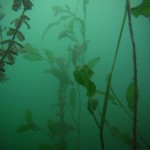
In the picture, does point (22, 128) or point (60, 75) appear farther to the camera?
point (60, 75)

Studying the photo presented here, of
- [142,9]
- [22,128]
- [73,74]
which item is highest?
[142,9]

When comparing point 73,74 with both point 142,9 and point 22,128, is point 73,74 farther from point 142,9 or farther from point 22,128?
point 22,128

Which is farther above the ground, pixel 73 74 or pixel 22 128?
pixel 73 74

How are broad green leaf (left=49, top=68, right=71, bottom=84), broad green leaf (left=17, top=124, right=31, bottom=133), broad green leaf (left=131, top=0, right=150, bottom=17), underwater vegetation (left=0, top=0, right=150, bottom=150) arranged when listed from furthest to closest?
broad green leaf (left=49, top=68, right=71, bottom=84) → broad green leaf (left=17, top=124, right=31, bottom=133) → broad green leaf (left=131, top=0, right=150, bottom=17) → underwater vegetation (left=0, top=0, right=150, bottom=150)

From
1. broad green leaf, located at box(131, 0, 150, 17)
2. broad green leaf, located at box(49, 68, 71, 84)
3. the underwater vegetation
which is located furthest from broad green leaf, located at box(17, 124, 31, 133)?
broad green leaf, located at box(131, 0, 150, 17)

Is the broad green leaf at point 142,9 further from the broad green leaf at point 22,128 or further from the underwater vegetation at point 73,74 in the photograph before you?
the broad green leaf at point 22,128

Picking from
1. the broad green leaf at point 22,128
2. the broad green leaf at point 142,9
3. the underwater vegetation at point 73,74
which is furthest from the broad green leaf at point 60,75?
the broad green leaf at point 142,9

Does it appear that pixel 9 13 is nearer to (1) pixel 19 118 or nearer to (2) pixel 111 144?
(1) pixel 19 118

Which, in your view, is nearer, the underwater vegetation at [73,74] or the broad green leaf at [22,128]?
the underwater vegetation at [73,74]

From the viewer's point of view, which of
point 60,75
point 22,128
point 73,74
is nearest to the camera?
point 73,74

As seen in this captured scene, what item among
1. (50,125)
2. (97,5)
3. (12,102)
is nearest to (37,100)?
(12,102)

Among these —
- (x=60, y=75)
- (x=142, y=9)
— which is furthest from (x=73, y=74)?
(x=60, y=75)

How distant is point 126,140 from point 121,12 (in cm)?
142

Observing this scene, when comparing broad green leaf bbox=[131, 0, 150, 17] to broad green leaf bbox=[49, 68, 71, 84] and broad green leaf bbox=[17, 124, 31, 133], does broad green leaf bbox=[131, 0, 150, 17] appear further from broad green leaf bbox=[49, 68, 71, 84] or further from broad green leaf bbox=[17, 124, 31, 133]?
broad green leaf bbox=[17, 124, 31, 133]
